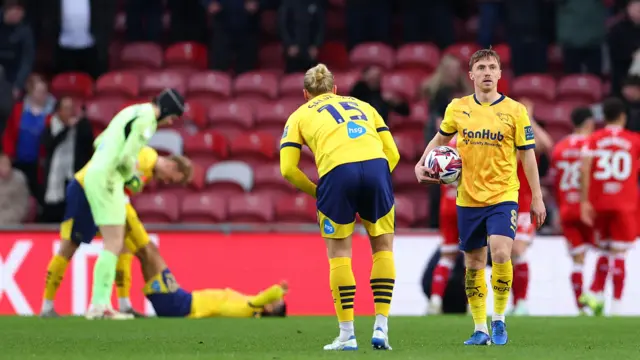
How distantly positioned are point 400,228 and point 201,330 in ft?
18.9

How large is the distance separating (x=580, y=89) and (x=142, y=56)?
6744 millimetres

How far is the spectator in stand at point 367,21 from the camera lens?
760 inches

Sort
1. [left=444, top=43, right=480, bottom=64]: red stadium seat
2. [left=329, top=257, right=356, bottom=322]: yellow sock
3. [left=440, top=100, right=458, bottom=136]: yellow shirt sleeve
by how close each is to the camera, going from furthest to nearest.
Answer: [left=444, top=43, right=480, bottom=64]: red stadium seat → [left=440, top=100, right=458, bottom=136]: yellow shirt sleeve → [left=329, top=257, right=356, bottom=322]: yellow sock

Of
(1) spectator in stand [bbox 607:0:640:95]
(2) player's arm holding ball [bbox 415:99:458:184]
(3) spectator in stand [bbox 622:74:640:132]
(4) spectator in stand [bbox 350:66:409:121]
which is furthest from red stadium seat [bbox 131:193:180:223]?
(2) player's arm holding ball [bbox 415:99:458:184]

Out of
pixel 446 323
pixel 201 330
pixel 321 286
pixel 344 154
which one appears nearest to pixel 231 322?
pixel 201 330

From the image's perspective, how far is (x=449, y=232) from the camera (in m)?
14.1

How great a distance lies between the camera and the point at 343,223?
852cm

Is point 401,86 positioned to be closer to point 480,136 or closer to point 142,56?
point 142,56

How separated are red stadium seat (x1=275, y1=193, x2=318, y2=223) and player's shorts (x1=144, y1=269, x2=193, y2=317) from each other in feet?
11.2

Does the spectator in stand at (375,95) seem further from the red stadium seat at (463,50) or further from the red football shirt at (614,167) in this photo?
the red football shirt at (614,167)

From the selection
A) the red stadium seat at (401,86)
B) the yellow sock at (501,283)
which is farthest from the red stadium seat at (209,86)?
the yellow sock at (501,283)

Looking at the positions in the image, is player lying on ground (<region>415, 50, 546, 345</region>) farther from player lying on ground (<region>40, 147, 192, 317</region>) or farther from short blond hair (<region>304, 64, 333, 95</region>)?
player lying on ground (<region>40, 147, 192, 317</region>)

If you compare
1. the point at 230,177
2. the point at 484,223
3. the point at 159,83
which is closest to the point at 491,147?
the point at 484,223

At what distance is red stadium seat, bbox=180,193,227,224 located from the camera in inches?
649
